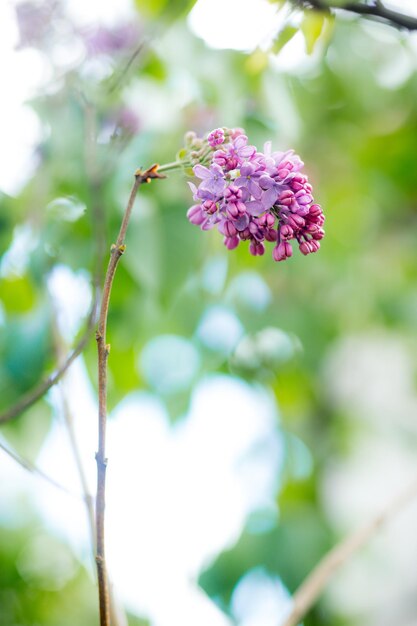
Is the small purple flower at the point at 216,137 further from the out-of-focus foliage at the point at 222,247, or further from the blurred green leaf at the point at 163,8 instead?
the blurred green leaf at the point at 163,8

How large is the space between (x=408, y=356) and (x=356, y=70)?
0.77 meters

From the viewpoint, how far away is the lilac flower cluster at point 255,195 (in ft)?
1.30

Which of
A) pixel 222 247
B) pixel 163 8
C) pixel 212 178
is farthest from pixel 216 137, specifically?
pixel 222 247

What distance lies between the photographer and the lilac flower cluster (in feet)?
1.30

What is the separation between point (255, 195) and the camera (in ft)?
1.31

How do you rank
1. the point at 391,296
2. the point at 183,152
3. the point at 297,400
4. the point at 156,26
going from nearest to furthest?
the point at 183,152 → the point at 156,26 → the point at 391,296 → the point at 297,400

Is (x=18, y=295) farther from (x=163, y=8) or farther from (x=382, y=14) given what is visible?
(x=382, y=14)

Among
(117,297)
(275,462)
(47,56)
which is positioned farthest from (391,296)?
(47,56)

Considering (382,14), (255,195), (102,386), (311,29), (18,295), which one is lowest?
(102,386)

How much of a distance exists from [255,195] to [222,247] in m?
0.66

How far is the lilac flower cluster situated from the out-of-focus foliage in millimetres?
195

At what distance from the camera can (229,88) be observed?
87cm

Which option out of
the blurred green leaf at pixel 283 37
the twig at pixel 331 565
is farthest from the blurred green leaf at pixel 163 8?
the twig at pixel 331 565

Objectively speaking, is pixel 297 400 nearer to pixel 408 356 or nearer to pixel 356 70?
pixel 408 356
